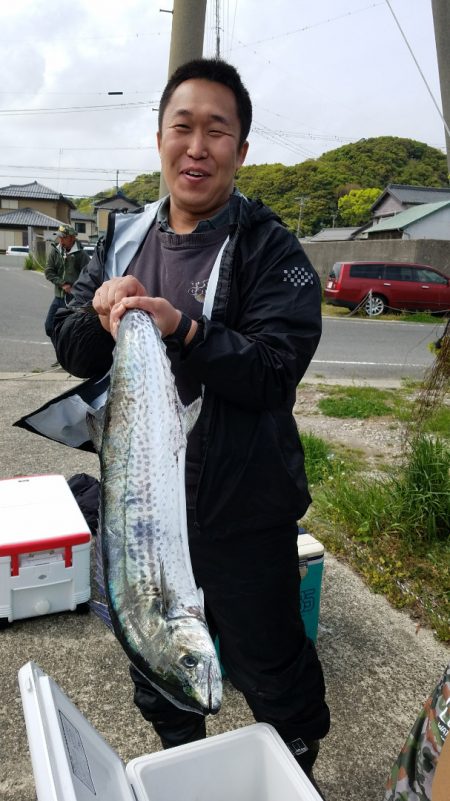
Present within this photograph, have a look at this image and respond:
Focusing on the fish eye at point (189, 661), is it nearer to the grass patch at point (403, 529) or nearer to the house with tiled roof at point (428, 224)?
the grass patch at point (403, 529)

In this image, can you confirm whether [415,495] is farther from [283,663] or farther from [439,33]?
[439,33]

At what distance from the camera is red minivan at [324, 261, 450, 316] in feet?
67.5

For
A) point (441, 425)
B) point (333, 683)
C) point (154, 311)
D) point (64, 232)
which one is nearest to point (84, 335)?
point (154, 311)

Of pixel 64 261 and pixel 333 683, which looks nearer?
pixel 333 683

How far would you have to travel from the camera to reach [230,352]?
158 centimetres

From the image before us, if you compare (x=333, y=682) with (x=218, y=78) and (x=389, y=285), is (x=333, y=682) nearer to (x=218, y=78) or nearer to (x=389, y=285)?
(x=218, y=78)

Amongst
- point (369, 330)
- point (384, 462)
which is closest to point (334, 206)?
point (369, 330)

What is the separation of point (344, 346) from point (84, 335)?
12120 mm

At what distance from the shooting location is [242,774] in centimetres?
180

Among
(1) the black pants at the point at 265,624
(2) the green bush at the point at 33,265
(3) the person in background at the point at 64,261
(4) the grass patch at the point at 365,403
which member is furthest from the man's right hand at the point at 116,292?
(2) the green bush at the point at 33,265

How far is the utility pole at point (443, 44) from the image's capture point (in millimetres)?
2553

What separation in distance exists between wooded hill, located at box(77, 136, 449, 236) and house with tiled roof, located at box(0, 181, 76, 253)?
14.8 metres

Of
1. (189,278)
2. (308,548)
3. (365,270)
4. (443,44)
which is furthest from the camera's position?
(365,270)

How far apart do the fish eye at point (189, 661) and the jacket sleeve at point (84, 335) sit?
3.29 feet
